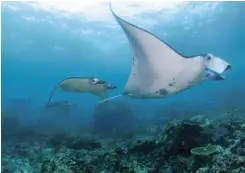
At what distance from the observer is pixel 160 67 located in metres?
4.06

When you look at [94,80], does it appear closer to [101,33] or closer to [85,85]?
[85,85]

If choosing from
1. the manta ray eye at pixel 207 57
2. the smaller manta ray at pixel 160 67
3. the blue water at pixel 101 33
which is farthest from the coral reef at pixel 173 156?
the blue water at pixel 101 33

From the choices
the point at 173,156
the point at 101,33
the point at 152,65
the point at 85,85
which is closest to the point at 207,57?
the point at 152,65

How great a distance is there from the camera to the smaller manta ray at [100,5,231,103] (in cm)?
363

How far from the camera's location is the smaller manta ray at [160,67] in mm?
3627

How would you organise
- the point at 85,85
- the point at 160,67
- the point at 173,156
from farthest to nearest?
the point at 85,85
the point at 173,156
the point at 160,67

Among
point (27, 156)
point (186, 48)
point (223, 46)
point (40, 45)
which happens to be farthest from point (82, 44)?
point (27, 156)

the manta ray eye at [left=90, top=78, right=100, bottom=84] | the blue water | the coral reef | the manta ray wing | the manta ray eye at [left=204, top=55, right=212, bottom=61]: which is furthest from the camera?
the blue water

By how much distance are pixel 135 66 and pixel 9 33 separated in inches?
541

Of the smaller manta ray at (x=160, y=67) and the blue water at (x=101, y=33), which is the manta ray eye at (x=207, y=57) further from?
the blue water at (x=101, y=33)

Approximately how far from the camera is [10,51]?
21141mm

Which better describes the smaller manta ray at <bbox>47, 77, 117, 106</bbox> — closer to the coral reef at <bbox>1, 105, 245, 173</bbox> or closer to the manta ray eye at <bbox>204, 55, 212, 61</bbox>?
the coral reef at <bbox>1, 105, 245, 173</bbox>

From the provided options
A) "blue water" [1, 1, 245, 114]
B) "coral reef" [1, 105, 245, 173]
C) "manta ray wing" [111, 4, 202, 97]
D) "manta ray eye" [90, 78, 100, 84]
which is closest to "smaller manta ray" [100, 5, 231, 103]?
"manta ray wing" [111, 4, 202, 97]

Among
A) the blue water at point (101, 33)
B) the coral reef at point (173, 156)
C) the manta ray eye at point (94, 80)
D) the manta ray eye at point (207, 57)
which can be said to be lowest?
the coral reef at point (173, 156)
